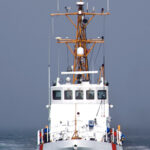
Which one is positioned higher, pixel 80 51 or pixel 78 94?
pixel 80 51

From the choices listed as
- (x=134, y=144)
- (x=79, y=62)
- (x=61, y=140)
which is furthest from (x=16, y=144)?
(x=61, y=140)

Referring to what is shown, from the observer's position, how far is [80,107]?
43.5 meters

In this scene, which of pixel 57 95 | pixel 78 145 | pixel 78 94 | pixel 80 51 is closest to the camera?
pixel 78 145

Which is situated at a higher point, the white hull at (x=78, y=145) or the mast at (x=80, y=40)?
the mast at (x=80, y=40)

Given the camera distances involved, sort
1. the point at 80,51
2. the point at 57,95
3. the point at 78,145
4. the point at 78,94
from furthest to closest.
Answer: the point at 80,51 → the point at 57,95 → the point at 78,94 → the point at 78,145

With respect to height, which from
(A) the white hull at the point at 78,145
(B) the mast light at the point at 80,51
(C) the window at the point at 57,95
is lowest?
(A) the white hull at the point at 78,145

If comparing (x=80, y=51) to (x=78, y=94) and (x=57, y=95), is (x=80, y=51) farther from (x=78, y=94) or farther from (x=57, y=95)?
(x=57, y=95)

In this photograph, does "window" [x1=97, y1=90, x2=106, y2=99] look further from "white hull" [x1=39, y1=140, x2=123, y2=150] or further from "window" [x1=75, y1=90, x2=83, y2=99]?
"white hull" [x1=39, y1=140, x2=123, y2=150]

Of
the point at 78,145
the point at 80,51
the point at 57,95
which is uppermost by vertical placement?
the point at 80,51

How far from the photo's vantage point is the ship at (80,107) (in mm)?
39988

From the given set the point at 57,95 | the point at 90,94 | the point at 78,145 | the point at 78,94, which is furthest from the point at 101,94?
the point at 78,145

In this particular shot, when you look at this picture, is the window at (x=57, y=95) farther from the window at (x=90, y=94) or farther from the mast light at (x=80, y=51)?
the mast light at (x=80, y=51)

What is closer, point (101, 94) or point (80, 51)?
point (101, 94)

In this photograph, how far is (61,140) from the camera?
38125 millimetres
